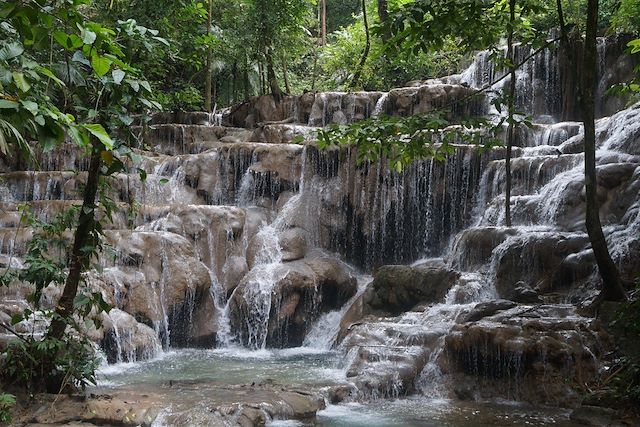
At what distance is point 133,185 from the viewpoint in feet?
52.2

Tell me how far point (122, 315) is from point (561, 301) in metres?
7.40

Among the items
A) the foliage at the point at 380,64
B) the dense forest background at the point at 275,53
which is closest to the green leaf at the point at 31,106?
the dense forest background at the point at 275,53

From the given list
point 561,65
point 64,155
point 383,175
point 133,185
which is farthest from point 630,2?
point 64,155

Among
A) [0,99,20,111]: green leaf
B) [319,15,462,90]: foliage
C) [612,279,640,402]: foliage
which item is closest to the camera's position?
[0,99,20,111]: green leaf

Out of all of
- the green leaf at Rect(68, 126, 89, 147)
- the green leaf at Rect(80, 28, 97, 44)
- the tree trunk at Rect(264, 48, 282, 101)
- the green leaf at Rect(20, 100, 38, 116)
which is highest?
the tree trunk at Rect(264, 48, 282, 101)

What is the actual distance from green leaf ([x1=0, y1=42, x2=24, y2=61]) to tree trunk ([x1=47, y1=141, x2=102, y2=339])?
342cm

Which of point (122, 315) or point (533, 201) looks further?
point (533, 201)

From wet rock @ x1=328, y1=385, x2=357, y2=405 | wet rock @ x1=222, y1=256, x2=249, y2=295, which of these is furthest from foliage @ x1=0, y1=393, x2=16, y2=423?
wet rock @ x1=222, y1=256, x2=249, y2=295

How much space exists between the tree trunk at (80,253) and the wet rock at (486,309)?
224 inches

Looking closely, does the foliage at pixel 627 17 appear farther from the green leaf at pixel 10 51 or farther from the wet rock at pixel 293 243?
the green leaf at pixel 10 51

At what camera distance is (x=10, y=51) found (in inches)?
110

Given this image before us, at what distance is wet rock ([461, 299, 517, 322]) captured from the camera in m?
9.62

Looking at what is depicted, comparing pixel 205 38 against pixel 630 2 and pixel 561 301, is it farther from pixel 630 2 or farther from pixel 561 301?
pixel 630 2

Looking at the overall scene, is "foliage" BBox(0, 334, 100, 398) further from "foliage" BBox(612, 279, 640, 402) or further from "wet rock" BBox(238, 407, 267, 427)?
"foliage" BBox(612, 279, 640, 402)
